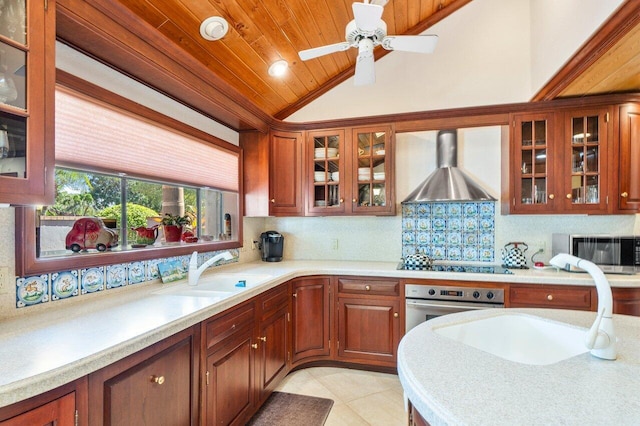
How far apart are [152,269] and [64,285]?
55 centimetres

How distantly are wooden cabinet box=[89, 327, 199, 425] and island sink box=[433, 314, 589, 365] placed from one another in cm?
113

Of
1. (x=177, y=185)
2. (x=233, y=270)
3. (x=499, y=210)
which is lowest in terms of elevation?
(x=233, y=270)

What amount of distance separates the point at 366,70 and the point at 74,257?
202 centimetres

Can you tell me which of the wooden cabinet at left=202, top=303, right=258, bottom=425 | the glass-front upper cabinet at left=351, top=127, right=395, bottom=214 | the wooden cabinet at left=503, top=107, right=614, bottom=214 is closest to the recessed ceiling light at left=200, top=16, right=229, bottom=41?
the glass-front upper cabinet at left=351, top=127, right=395, bottom=214

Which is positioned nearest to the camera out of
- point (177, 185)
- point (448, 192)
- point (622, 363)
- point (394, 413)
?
point (622, 363)

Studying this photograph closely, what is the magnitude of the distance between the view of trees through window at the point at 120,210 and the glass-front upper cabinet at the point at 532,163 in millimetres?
2698

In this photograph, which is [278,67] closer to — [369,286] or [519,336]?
[369,286]

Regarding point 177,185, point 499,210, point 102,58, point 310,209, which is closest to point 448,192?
point 499,210

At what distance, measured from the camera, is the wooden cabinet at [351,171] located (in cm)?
313

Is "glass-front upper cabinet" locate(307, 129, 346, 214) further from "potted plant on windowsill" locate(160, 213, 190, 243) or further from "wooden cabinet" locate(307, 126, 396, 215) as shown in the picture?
"potted plant on windowsill" locate(160, 213, 190, 243)

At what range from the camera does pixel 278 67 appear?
2.79 m

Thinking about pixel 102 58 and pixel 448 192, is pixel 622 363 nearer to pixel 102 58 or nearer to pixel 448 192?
pixel 448 192

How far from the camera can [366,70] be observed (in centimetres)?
221

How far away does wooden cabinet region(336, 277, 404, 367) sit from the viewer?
2.81 m
